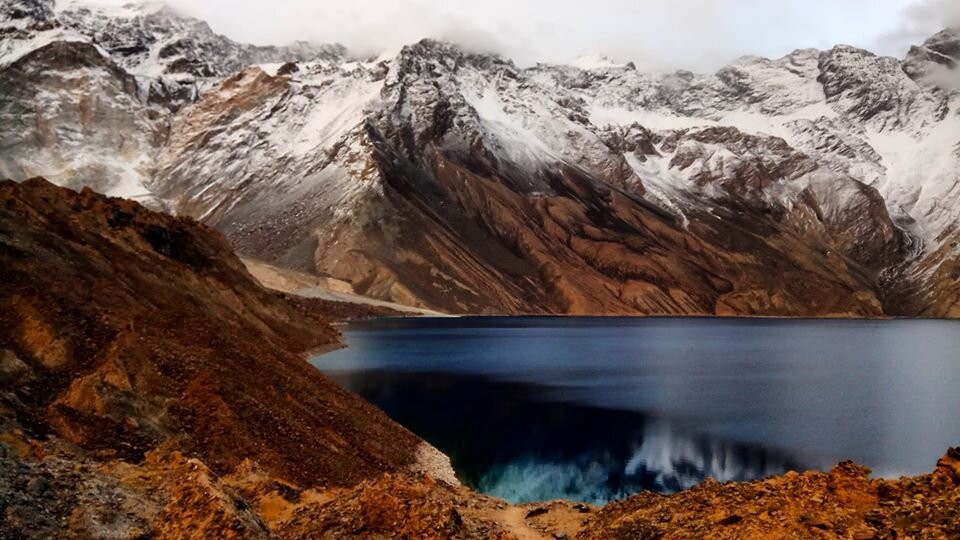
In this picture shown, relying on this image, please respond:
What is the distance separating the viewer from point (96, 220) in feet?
213

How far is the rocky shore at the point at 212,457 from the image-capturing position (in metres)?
14.1

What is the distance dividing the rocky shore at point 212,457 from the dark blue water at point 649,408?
26.1 ft

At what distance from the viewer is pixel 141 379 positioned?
28000mm

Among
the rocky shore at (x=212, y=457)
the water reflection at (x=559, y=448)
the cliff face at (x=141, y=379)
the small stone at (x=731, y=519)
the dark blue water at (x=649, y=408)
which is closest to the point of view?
the rocky shore at (x=212, y=457)

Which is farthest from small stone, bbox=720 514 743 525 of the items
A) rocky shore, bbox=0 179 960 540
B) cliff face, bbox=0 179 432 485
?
cliff face, bbox=0 179 432 485

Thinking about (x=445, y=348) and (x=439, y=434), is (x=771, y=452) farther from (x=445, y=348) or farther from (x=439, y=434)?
(x=445, y=348)

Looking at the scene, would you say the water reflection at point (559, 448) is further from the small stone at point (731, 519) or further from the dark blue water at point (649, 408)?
the small stone at point (731, 519)

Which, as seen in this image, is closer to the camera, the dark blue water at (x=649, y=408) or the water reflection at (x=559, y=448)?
the water reflection at (x=559, y=448)

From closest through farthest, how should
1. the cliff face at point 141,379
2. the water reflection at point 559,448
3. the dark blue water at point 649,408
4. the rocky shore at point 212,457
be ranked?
the rocky shore at point 212,457, the cliff face at point 141,379, the water reflection at point 559,448, the dark blue water at point 649,408

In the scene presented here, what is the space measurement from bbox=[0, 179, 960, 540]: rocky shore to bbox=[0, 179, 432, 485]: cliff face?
0.31ft

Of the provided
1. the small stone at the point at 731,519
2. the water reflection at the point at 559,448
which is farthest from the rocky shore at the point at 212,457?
the water reflection at the point at 559,448

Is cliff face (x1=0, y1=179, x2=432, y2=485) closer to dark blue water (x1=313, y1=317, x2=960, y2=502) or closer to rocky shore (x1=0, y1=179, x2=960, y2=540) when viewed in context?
rocky shore (x1=0, y1=179, x2=960, y2=540)

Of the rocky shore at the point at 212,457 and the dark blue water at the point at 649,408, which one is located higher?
the dark blue water at the point at 649,408

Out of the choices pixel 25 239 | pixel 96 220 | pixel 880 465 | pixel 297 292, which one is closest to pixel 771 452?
Answer: pixel 880 465
